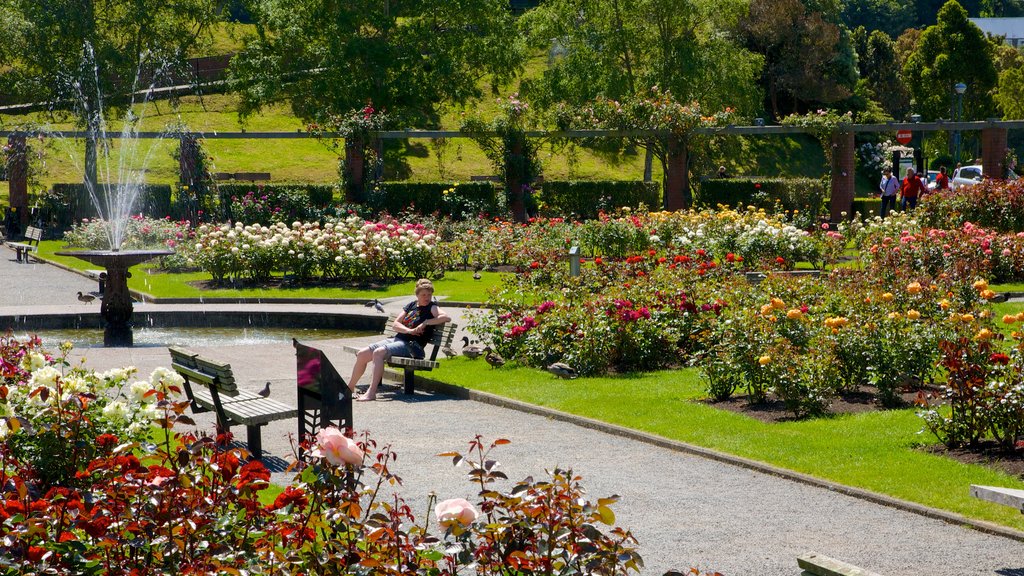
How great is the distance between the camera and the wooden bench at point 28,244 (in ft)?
74.2

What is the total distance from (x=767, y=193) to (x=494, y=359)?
59.9 feet

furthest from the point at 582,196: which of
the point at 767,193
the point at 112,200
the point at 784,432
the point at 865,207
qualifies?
the point at 784,432

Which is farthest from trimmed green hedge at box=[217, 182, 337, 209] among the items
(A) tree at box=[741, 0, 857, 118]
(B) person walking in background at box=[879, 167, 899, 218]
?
(A) tree at box=[741, 0, 857, 118]

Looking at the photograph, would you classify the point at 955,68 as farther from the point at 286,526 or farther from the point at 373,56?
the point at 286,526

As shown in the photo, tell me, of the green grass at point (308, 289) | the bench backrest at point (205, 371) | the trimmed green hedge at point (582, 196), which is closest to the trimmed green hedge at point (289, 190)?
the trimmed green hedge at point (582, 196)

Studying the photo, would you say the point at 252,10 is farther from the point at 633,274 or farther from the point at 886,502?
the point at 886,502

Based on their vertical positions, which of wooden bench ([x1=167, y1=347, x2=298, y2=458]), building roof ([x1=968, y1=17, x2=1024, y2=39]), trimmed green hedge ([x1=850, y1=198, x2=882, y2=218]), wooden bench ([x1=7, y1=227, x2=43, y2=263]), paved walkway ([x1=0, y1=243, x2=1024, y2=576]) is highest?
building roof ([x1=968, y1=17, x2=1024, y2=39])

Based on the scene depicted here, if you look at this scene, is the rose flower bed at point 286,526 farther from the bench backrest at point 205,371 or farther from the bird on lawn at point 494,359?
the bird on lawn at point 494,359

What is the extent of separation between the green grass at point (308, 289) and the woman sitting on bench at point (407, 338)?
5.52m

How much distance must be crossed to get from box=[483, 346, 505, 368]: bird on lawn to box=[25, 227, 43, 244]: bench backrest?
55.6ft

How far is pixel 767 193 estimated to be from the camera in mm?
28109

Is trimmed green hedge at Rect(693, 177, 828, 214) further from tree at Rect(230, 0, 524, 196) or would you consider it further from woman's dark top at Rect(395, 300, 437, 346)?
woman's dark top at Rect(395, 300, 437, 346)

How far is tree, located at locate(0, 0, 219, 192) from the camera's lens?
3494 cm

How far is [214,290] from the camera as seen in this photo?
17422mm
